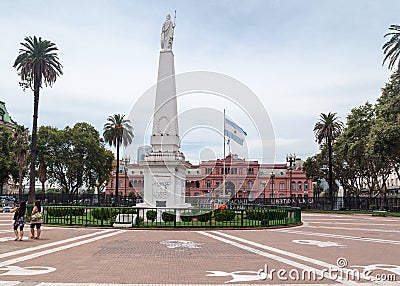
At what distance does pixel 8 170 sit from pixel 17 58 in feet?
80.2

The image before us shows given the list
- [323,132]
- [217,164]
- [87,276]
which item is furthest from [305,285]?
[217,164]

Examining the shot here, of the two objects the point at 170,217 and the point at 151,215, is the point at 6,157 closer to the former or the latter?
the point at 151,215

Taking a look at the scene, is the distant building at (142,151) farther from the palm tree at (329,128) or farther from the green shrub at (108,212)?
the palm tree at (329,128)

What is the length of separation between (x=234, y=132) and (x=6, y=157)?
115ft

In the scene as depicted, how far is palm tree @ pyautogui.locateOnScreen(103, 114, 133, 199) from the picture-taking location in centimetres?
5662

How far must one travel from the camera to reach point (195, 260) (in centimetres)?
1123

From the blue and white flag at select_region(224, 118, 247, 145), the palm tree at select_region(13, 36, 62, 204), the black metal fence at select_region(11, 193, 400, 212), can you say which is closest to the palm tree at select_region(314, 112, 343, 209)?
the black metal fence at select_region(11, 193, 400, 212)

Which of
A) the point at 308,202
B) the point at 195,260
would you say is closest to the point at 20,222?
the point at 195,260

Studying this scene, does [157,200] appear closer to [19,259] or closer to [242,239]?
[242,239]

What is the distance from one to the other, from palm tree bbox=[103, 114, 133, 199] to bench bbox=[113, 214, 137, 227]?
112ft

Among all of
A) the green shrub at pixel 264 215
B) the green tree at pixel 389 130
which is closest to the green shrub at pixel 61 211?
the green shrub at pixel 264 215

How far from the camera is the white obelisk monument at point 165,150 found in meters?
26.3

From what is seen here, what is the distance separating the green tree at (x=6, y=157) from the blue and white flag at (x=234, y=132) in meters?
32.9

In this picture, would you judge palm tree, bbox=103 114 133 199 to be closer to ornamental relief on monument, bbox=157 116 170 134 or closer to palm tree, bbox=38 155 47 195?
palm tree, bbox=38 155 47 195
